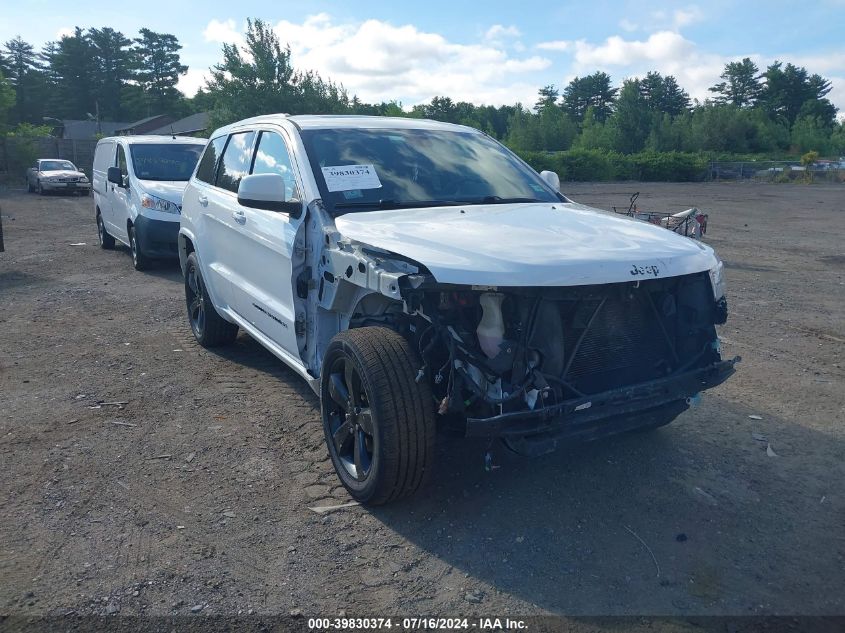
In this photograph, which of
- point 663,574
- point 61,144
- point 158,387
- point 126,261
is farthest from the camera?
point 61,144

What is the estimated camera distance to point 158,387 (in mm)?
5633

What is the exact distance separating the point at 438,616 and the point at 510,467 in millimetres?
1371

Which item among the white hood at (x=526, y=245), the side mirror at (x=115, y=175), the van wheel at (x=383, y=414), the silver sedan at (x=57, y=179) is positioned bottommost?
the silver sedan at (x=57, y=179)

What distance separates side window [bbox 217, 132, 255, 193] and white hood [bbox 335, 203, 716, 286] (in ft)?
5.69

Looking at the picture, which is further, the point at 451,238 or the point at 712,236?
the point at 712,236

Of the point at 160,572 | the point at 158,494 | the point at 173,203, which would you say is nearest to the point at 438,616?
the point at 160,572

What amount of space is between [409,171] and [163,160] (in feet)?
26.6

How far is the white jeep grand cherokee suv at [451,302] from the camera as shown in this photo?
3.28 metres

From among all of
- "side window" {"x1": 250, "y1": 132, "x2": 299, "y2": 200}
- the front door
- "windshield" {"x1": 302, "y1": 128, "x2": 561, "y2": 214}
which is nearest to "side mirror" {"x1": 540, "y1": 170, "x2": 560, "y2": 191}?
"windshield" {"x1": 302, "y1": 128, "x2": 561, "y2": 214}

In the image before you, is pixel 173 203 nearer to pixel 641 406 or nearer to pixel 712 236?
pixel 641 406

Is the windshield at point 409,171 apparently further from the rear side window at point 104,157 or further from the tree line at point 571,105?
the tree line at point 571,105

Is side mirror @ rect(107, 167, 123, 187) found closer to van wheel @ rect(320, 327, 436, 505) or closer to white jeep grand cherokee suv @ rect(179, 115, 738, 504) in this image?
white jeep grand cherokee suv @ rect(179, 115, 738, 504)

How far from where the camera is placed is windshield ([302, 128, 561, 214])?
4340 millimetres

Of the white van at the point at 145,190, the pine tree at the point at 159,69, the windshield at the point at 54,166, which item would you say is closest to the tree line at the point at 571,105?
the pine tree at the point at 159,69
